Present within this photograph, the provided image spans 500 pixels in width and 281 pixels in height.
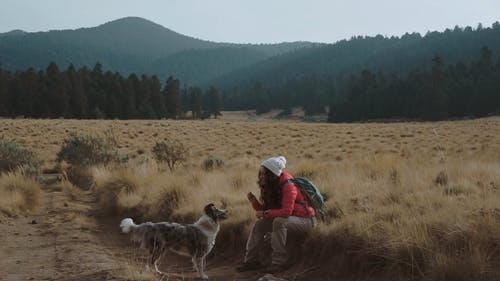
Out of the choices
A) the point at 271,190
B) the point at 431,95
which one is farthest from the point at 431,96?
the point at 271,190

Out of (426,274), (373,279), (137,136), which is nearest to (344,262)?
(373,279)

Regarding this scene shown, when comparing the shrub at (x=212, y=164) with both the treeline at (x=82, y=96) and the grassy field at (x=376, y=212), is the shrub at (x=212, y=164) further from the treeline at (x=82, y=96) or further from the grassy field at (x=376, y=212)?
the treeline at (x=82, y=96)

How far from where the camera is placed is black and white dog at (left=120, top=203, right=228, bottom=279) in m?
6.63

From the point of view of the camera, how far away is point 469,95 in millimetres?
79875

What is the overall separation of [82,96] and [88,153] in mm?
54511

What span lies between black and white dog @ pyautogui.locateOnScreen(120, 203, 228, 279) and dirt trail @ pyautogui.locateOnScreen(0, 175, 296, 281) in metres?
0.29

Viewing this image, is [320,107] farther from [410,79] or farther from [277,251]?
[277,251]

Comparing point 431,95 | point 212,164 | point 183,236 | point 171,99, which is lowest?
point 212,164

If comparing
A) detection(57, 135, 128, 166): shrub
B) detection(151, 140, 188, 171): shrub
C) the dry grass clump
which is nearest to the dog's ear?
the dry grass clump

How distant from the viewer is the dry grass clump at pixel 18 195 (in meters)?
10.3

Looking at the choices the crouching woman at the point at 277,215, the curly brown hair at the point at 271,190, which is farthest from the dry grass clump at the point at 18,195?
the curly brown hair at the point at 271,190

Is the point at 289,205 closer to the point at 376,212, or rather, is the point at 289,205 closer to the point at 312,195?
the point at 312,195

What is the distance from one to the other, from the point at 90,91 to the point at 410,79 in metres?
54.6

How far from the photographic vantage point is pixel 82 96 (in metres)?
68.1
